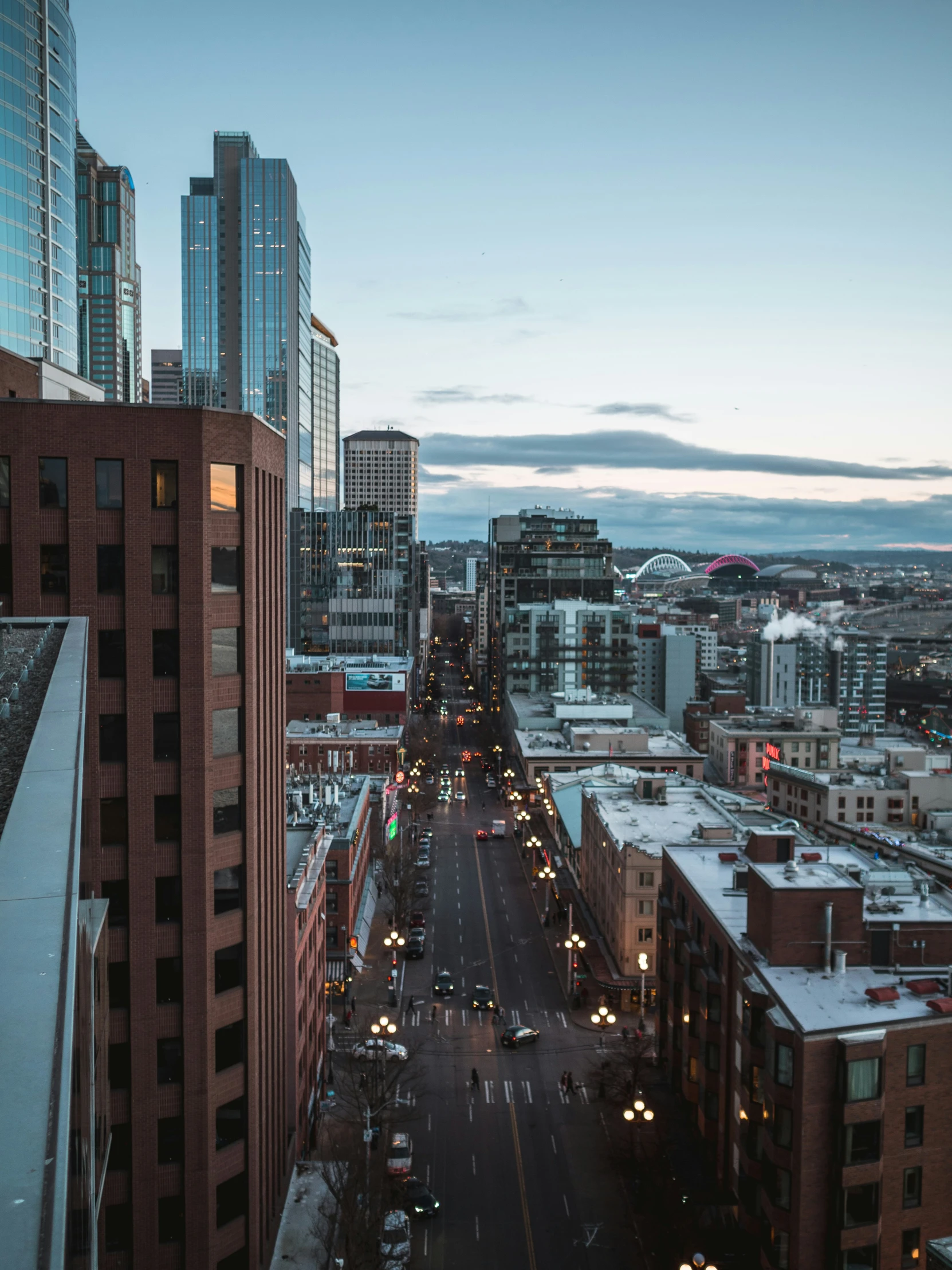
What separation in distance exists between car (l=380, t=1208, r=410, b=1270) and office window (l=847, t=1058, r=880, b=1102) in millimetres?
17637

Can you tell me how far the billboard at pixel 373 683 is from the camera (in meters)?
A: 136

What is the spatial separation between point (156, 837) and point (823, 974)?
79.4 ft

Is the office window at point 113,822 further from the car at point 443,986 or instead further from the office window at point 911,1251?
the car at point 443,986

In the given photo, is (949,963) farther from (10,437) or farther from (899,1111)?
(10,437)

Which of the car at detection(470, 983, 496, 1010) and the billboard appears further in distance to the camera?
the billboard

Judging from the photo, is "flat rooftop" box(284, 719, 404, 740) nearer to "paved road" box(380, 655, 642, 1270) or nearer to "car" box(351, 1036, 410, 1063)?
"paved road" box(380, 655, 642, 1270)

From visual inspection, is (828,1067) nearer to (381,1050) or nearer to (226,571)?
(226,571)

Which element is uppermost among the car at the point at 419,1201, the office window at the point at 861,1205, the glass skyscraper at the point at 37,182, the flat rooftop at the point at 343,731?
the glass skyscraper at the point at 37,182

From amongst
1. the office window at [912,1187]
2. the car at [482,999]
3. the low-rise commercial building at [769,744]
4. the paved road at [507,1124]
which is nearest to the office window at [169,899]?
the paved road at [507,1124]

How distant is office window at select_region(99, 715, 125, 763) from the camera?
93.3 ft

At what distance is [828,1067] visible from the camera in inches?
1230

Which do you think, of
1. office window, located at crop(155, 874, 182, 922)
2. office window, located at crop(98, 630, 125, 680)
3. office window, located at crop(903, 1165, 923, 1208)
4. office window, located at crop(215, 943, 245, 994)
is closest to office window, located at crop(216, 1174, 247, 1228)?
office window, located at crop(215, 943, 245, 994)

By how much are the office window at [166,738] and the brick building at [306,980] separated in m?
15.6

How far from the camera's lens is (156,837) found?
29219 mm
